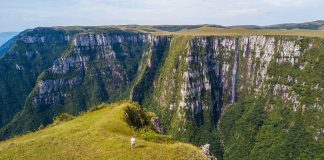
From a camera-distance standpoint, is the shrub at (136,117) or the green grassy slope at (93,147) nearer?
the green grassy slope at (93,147)

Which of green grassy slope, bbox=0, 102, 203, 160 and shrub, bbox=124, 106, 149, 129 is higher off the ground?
green grassy slope, bbox=0, 102, 203, 160

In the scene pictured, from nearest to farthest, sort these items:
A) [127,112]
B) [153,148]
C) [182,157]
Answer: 1. [182,157]
2. [153,148]
3. [127,112]

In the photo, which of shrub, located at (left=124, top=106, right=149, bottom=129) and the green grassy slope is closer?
the green grassy slope

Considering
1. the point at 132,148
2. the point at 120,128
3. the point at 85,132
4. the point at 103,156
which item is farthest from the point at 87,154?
the point at 120,128

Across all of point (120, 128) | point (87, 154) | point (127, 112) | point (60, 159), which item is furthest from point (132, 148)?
point (127, 112)

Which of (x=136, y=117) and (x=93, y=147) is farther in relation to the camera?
(x=136, y=117)

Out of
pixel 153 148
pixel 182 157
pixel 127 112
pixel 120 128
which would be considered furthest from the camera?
pixel 127 112

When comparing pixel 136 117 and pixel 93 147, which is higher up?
pixel 93 147

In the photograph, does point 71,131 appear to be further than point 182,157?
Yes

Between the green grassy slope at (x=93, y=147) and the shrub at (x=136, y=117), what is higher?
the green grassy slope at (x=93, y=147)

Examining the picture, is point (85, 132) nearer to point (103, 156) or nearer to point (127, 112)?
point (103, 156)
